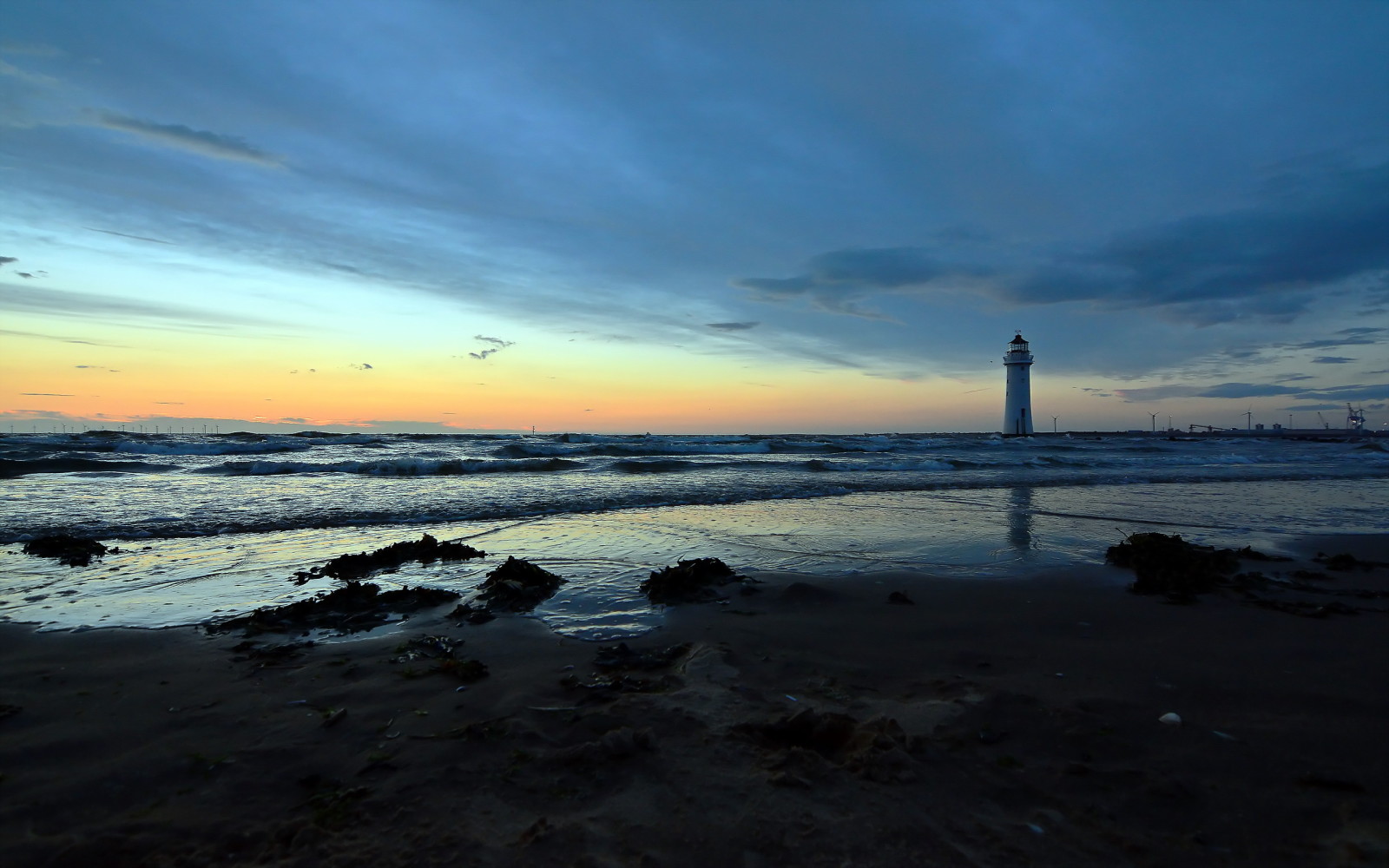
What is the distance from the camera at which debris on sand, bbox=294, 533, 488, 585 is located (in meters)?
6.46

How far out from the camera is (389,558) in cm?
695

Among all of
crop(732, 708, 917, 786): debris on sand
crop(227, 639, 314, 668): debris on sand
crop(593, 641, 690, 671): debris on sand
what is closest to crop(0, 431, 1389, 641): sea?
crop(593, 641, 690, 671): debris on sand

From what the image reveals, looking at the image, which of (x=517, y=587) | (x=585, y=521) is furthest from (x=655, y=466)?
(x=517, y=587)

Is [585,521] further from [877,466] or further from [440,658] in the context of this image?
[877,466]

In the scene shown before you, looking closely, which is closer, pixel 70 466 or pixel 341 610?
pixel 341 610

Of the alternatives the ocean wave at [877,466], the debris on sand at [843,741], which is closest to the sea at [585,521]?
the ocean wave at [877,466]

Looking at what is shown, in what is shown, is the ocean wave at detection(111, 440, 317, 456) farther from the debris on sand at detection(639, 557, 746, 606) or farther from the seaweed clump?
the seaweed clump

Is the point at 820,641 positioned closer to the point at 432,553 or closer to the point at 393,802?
the point at 393,802

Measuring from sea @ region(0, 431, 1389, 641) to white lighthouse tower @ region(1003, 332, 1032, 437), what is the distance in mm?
30004

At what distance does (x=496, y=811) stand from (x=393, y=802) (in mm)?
426

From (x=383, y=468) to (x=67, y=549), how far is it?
→ 42.6 feet

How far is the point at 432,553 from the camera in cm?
725

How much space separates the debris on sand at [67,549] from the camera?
6.88 meters

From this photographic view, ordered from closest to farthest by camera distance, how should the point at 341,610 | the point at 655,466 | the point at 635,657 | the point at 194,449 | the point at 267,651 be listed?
1. the point at 635,657
2. the point at 267,651
3. the point at 341,610
4. the point at 655,466
5. the point at 194,449
